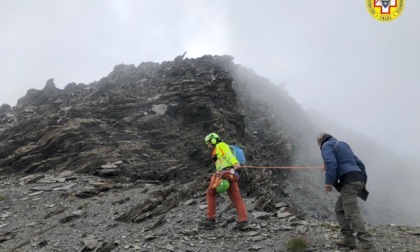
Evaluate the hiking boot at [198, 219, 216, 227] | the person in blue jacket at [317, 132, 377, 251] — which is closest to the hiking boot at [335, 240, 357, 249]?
the person in blue jacket at [317, 132, 377, 251]

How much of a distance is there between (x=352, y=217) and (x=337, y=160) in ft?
5.02

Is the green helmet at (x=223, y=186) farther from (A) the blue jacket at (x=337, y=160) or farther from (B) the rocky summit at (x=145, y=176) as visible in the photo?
(A) the blue jacket at (x=337, y=160)

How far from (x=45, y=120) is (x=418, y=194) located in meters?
66.9

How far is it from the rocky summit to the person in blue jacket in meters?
1.30

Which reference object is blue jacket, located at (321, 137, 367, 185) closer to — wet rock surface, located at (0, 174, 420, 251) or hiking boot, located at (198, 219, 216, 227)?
wet rock surface, located at (0, 174, 420, 251)

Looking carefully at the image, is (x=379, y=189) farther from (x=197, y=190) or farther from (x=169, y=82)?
(x=197, y=190)

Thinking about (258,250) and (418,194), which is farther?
(418,194)

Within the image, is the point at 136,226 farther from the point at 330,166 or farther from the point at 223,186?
the point at 330,166

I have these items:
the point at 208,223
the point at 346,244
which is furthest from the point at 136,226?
the point at 346,244


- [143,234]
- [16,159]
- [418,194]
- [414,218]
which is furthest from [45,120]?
[418,194]

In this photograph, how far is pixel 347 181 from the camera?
1028 centimetres

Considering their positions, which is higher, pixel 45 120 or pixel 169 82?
pixel 169 82

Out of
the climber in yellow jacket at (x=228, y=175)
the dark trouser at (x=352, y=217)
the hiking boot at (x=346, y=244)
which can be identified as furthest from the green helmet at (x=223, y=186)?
the hiking boot at (x=346, y=244)

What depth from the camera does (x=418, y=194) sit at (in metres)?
70.6
